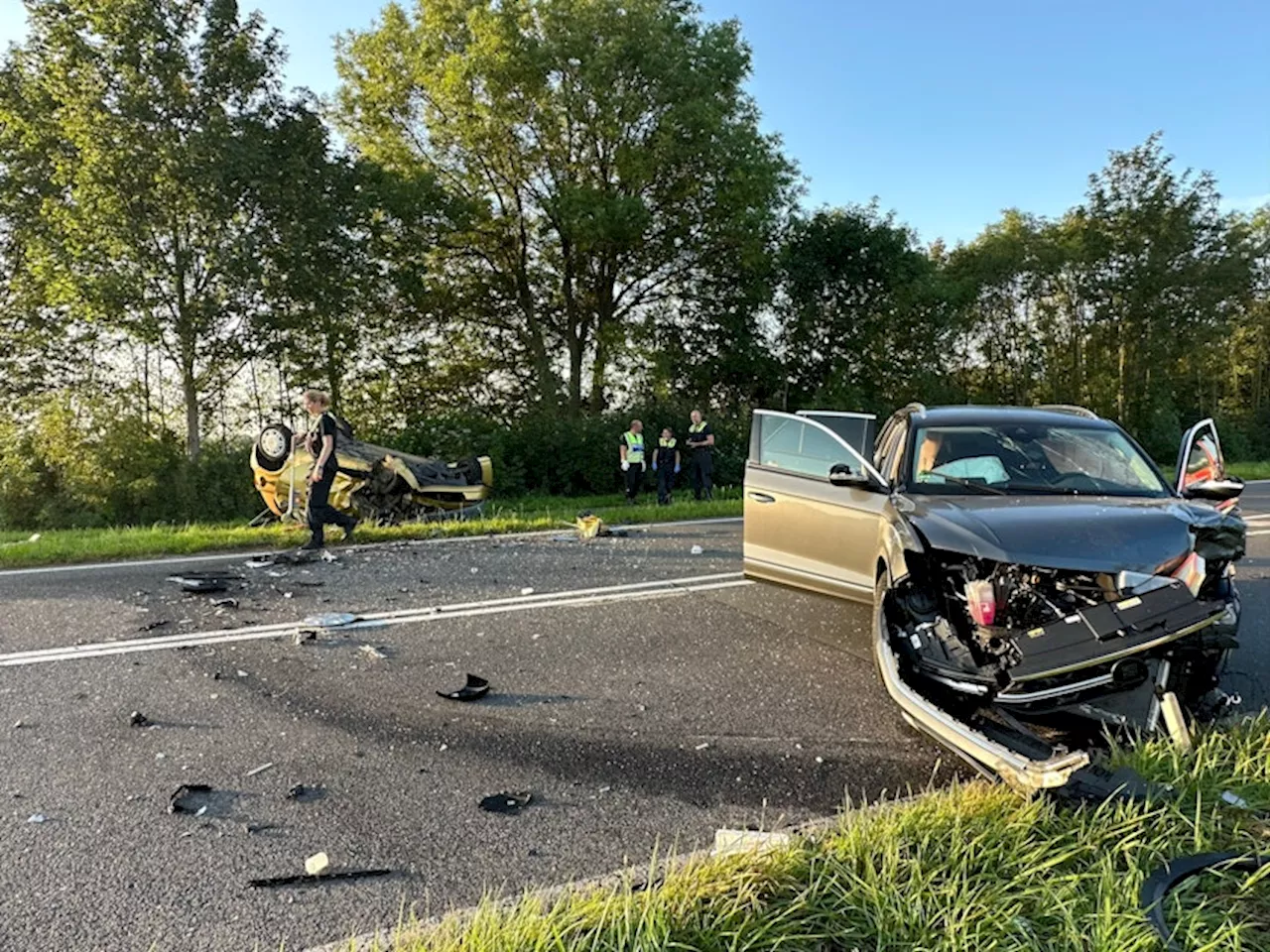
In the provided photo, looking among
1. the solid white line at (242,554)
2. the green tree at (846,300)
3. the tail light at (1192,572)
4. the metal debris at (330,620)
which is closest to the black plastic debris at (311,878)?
the metal debris at (330,620)

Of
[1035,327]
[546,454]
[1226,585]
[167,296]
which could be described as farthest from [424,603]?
[1035,327]

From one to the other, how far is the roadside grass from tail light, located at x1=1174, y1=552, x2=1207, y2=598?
0.82 m

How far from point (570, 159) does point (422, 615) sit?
63.1 ft

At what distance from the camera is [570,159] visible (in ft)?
72.9

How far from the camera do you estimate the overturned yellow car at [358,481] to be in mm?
10336

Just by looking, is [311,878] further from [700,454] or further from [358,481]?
[700,454]

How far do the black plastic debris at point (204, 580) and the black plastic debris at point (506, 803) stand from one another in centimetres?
457

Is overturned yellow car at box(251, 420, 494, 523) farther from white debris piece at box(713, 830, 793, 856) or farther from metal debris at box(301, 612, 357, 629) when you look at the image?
white debris piece at box(713, 830, 793, 856)

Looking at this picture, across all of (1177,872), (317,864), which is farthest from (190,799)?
(1177,872)

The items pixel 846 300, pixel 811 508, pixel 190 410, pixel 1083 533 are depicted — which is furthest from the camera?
pixel 846 300

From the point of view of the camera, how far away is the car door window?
526 centimetres

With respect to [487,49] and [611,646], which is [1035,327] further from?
[611,646]

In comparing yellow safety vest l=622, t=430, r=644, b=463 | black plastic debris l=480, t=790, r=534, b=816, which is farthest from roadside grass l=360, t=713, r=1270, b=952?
yellow safety vest l=622, t=430, r=644, b=463

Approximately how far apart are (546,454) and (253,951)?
16872mm
